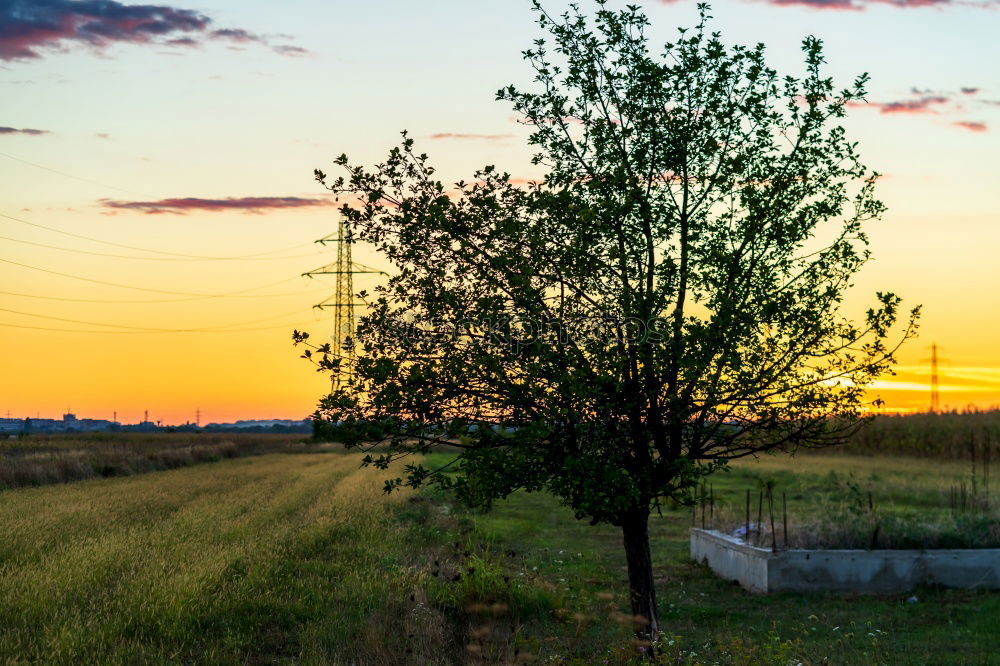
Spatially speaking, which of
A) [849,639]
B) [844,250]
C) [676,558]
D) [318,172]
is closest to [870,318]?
[844,250]

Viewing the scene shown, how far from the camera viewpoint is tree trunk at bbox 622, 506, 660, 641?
1330 cm

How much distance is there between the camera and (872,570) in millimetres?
19266

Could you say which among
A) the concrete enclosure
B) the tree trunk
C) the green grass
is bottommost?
the green grass

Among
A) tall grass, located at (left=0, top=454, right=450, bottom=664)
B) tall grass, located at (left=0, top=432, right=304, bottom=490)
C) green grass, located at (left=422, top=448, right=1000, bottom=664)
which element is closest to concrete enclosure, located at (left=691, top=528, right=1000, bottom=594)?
green grass, located at (left=422, top=448, right=1000, bottom=664)

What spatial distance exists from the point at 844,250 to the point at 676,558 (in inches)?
534

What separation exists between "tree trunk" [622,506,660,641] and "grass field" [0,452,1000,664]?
1.83ft

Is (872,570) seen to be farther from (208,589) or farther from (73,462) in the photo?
(73,462)

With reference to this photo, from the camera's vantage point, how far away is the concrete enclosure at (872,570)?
62.7ft

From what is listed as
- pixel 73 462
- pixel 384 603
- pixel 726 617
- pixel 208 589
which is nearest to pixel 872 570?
pixel 726 617

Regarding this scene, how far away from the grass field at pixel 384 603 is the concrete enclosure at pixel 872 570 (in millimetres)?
472

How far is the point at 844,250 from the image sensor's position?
42.2ft

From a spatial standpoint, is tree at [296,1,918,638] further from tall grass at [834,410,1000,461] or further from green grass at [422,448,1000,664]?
tall grass at [834,410,1000,461]

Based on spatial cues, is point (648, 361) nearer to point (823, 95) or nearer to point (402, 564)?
point (823, 95)

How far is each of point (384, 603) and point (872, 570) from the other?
Result: 10.9 meters
